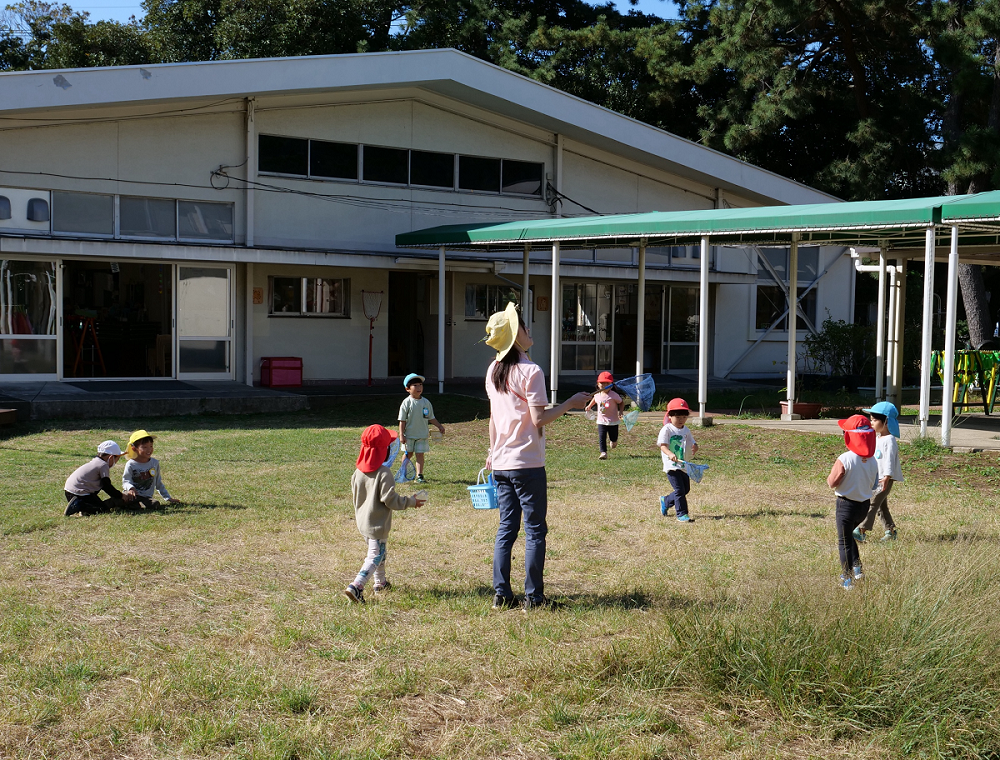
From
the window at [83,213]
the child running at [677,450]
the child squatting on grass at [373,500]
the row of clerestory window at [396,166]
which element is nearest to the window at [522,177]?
the row of clerestory window at [396,166]

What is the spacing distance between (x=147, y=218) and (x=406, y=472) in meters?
12.1

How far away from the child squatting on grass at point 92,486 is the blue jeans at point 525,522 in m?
4.43

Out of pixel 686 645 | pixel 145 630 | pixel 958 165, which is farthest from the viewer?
pixel 958 165

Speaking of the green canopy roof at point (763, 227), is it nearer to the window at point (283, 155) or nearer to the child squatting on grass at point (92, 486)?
the window at point (283, 155)

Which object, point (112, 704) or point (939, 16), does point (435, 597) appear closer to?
point (112, 704)

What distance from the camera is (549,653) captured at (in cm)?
524

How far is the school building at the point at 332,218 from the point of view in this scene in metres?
18.4

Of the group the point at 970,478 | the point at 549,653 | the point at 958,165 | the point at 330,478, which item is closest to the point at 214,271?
the point at 330,478

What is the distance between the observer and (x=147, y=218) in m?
19.3

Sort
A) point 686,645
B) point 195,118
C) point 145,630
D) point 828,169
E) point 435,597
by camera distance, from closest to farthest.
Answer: point 686,645 < point 145,630 < point 435,597 < point 195,118 < point 828,169

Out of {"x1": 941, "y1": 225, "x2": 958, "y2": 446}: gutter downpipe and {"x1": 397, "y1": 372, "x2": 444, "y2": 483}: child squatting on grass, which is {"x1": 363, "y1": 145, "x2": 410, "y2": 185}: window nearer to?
{"x1": 397, "y1": 372, "x2": 444, "y2": 483}: child squatting on grass

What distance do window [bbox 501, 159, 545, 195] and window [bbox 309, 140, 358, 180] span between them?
12.2ft

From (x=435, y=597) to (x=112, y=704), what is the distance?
2283 millimetres

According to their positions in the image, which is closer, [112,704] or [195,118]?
[112,704]
